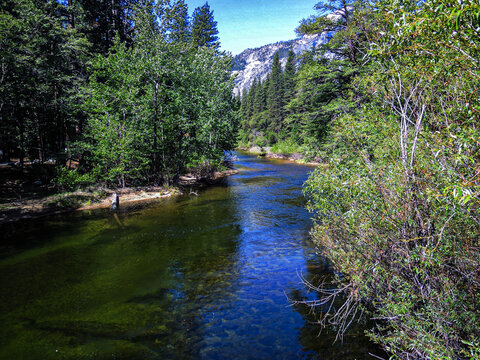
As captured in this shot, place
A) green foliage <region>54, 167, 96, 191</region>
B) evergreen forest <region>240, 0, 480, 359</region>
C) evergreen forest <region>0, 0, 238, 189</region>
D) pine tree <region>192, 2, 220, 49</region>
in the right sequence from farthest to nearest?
pine tree <region>192, 2, 220, 49</region> < evergreen forest <region>0, 0, 238, 189</region> < green foliage <region>54, 167, 96, 191</region> < evergreen forest <region>240, 0, 480, 359</region>

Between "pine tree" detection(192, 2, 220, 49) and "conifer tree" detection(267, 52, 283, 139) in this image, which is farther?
"conifer tree" detection(267, 52, 283, 139)

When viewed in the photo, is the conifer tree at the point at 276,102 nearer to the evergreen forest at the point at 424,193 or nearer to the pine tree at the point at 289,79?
the pine tree at the point at 289,79

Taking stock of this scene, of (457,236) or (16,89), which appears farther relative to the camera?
(16,89)

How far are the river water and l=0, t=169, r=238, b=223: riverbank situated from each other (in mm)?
1524

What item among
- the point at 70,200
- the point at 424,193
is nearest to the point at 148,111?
the point at 70,200

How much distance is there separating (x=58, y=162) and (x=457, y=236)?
25.6m

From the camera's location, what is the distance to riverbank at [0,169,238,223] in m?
15.3

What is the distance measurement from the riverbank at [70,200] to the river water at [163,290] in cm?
152

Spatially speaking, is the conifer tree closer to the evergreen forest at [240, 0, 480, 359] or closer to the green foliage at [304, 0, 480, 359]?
the evergreen forest at [240, 0, 480, 359]

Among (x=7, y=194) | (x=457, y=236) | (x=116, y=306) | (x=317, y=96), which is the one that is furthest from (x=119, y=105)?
(x=457, y=236)

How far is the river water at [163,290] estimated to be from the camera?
19.7ft

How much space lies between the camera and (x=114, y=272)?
955 cm

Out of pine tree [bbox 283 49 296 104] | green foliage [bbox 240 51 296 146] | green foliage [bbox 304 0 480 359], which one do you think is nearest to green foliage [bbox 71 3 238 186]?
green foliage [bbox 304 0 480 359]

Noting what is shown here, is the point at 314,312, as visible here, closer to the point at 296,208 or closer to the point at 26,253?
the point at 296,208
